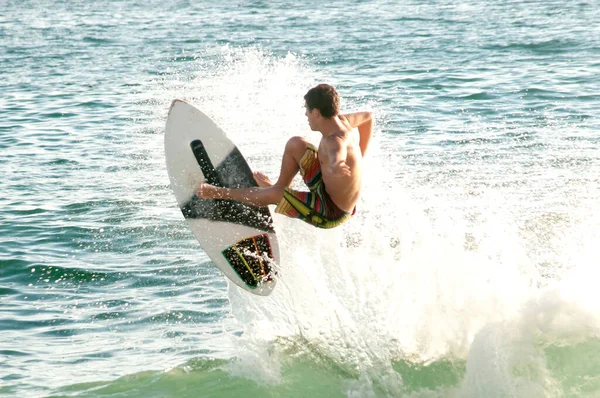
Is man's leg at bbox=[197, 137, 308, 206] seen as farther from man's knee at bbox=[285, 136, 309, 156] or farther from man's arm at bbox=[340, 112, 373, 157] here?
man's arm at bbox=[340, 112, 373, 157]

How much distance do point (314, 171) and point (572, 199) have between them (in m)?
6.06

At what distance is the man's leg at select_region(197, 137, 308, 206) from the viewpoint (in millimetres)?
7168

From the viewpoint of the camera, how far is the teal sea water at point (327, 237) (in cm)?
752

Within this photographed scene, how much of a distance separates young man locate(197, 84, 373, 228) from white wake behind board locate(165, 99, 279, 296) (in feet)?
1.20

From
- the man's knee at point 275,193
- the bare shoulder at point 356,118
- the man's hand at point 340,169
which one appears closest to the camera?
the man's hand at point 340,169

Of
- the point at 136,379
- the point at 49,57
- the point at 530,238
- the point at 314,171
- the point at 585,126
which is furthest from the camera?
the point at 49,57

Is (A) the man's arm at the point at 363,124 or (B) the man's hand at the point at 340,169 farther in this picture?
(A) the man's arm at the point at 363,124

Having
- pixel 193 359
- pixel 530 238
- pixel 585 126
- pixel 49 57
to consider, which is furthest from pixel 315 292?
pixel 49 57

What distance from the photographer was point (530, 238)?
10.5 meters

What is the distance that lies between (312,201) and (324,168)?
34 centimetres

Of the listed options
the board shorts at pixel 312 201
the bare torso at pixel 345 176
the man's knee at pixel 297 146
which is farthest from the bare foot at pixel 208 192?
the bare torso at pixel 345 176

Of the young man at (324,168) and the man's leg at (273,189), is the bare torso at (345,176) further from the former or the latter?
the man's leg at (273,189)

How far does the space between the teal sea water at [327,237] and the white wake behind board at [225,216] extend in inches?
8.3

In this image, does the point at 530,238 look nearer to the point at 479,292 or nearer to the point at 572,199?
the point at 572,199
